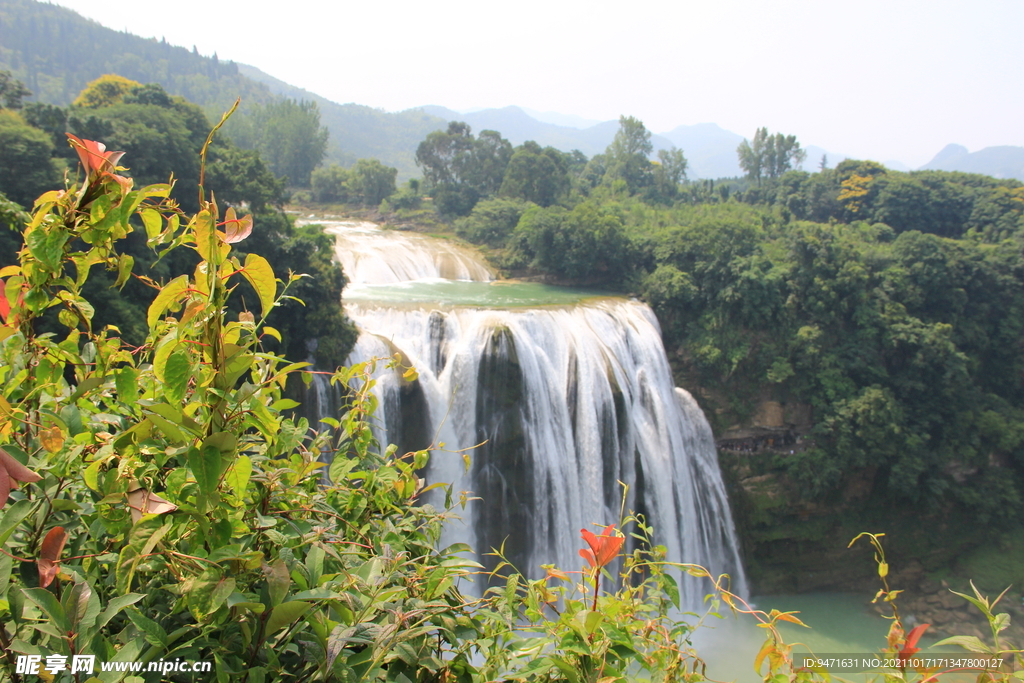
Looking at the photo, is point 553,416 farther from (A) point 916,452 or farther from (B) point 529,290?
(A) point 916,452

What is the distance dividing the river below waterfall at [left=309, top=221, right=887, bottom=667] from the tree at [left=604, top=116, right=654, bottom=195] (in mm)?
25523

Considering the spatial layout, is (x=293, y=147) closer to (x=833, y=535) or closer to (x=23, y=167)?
(x=23, y=167)

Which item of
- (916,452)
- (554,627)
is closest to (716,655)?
(916,452)

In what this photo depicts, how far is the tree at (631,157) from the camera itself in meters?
37.7

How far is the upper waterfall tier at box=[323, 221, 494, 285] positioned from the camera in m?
17.0

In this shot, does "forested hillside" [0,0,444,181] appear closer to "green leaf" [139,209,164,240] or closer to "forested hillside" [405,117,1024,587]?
"forested hillside" [405,117,1024,587]

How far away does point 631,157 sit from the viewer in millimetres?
38188

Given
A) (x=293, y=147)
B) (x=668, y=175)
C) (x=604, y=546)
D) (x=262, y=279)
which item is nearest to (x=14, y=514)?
(x=262, y=279)

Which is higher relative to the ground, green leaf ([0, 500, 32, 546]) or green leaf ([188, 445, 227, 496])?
green leaf ([188, 445, 227, 496])

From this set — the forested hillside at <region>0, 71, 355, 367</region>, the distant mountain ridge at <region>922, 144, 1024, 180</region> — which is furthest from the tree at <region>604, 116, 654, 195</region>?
the distant mountain ridge at <region>922, 144, 1024, 180</region>

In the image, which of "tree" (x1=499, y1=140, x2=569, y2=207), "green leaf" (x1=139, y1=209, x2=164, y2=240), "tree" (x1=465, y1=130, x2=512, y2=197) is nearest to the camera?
"green leaf" (x1=139, y1=209, x2=164, y2=240)

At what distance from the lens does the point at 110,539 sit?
3.92 ft

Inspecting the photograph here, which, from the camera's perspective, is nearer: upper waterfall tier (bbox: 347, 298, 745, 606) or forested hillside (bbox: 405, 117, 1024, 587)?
upper waterfall tier (bbox: 347, 298, 745, 606)

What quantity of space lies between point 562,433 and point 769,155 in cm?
3816
